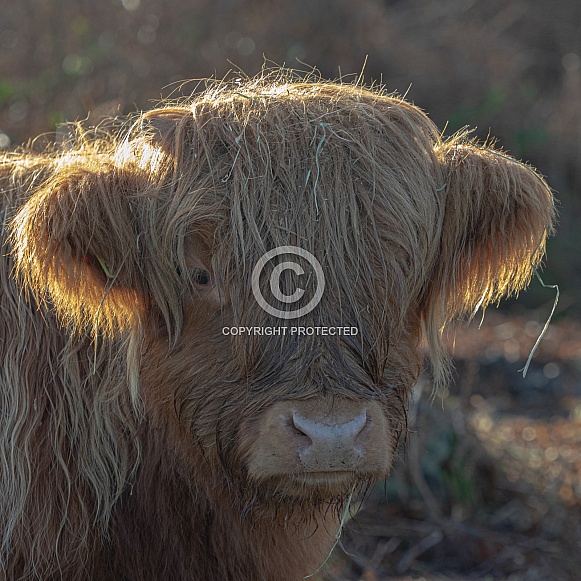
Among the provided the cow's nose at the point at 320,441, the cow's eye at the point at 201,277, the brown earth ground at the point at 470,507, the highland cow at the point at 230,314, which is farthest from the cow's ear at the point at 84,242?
the brown earth ground at the point at 470,507

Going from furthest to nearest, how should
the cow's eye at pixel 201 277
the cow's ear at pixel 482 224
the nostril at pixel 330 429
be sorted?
the cow's ear at pixel 482 224 → the cow's eye at pixel 201 277 → the nostril at pixel 330 429

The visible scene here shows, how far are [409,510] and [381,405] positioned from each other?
2207 mm

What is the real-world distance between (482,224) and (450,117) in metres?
7.37

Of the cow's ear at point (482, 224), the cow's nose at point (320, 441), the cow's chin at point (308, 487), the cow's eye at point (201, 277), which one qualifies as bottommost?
the cow's chin at point (308, 487)

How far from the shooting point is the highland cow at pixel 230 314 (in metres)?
2.24

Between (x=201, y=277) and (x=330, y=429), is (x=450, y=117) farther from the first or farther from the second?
(x=330, y=429)

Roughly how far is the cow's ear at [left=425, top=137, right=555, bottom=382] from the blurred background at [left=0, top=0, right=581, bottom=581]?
457 millimetres

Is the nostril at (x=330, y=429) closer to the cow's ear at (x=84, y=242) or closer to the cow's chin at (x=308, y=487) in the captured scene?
the cow's chin at (x=308, y=487)

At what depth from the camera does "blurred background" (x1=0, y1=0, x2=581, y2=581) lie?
4.14m

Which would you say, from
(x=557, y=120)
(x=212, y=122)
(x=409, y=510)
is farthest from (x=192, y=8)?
(x=212, y=122)

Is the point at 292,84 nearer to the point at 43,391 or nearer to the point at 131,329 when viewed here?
the point at 131,329

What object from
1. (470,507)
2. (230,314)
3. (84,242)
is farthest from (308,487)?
(470,507)

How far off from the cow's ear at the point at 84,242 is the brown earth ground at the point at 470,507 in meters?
1.54

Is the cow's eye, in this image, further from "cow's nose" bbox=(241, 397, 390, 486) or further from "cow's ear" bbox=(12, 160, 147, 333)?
"cow's nose" bbox=(241, 397, 390, 486)
